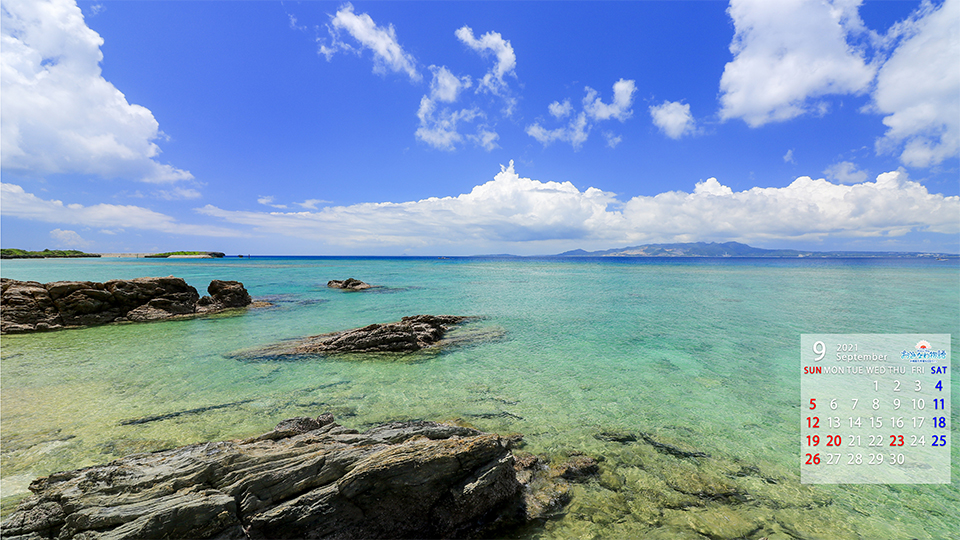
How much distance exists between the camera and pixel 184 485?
16.7 ft

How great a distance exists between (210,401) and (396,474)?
323 inches

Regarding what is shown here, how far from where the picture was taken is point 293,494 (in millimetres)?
5238

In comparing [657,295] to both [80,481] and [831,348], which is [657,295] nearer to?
[831,348]

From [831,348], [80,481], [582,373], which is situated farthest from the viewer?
[831,348]

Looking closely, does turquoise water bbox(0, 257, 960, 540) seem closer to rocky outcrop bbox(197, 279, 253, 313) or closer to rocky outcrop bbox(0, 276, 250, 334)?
rocky outcrop bbox(0, 276, 250, 334)

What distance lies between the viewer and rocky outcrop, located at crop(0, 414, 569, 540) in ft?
15.0

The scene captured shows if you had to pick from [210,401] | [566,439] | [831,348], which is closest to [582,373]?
[566,439]

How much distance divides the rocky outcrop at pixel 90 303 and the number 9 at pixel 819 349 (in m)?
36.0

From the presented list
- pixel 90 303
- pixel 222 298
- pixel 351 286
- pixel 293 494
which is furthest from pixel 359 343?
pixel 351 286

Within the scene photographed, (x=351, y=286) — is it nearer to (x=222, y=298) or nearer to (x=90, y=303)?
(x=222, y=298)

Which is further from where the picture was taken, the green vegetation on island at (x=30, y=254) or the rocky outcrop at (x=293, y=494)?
the green vegetation on island at (x=30, y=254)

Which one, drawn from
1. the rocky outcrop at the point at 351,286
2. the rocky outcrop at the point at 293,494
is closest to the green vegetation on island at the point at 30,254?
the rocky outcrop at the point at 351,286
